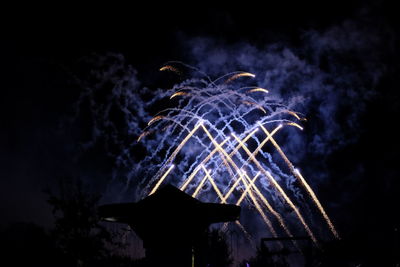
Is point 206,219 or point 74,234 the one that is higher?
point 74,234

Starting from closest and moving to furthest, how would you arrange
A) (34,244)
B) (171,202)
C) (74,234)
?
(171,202) < (74,234) < (34,244)

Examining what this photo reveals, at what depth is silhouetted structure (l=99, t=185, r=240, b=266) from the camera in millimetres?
3348

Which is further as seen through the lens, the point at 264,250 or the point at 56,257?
the point at 56,257

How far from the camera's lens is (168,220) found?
3.44 meters

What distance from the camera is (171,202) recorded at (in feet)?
11.4

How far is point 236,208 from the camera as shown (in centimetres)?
364

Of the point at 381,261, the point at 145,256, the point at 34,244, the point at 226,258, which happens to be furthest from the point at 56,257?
the point at 145,256

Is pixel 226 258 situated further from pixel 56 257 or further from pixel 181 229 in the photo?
pixel 181 229

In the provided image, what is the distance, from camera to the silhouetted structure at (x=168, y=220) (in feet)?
11.0

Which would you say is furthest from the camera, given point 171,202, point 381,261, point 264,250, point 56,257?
point 56,257

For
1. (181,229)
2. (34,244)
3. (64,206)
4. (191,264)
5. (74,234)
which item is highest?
(34,244)

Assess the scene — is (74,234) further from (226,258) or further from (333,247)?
(226,258)

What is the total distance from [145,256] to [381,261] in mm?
14315

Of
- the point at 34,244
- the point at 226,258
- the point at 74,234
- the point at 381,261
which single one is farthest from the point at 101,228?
the point at 34,244
